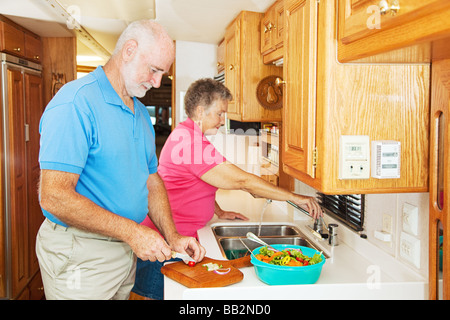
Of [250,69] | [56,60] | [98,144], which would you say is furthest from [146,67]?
[56,60]

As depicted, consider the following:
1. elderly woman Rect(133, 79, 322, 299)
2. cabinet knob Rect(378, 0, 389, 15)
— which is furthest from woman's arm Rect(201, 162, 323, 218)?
cabinet knob Rect(378, 0, 389, 15)

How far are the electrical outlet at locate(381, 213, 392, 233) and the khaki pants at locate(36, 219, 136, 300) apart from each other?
100 centimetres

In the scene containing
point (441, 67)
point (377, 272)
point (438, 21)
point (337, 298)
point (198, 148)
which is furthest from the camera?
point (198, 148)

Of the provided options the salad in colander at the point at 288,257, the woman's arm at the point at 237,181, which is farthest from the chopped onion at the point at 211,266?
the woman's arm at the point at 237,181

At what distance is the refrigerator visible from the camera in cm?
290

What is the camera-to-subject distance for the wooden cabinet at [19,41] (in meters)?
2.89

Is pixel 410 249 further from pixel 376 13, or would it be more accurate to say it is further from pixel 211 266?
pixel 376 13

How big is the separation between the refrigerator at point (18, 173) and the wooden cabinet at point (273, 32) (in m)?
1.72

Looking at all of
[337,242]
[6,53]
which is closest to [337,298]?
[337,242]

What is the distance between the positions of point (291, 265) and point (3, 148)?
2.28 meters

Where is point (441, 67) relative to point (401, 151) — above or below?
above

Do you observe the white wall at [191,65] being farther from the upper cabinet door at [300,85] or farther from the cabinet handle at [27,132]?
the upper cabinet door at [300,85]

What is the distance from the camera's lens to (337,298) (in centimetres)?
141
